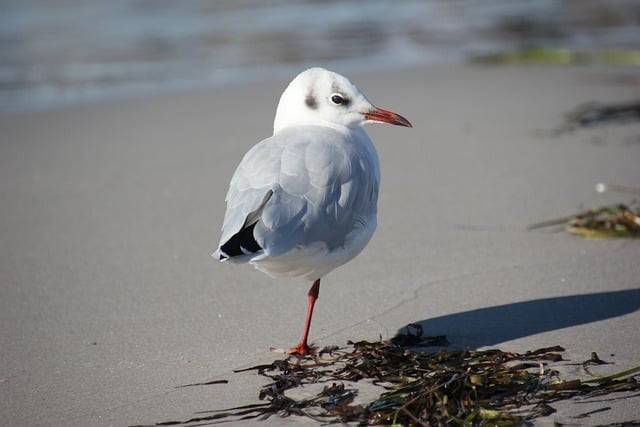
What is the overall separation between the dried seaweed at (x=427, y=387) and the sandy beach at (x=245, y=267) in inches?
3.6

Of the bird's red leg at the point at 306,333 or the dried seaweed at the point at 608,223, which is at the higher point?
the dried seaweed at the point at 608,223

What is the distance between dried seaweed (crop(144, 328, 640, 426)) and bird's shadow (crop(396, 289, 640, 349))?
0.76ft

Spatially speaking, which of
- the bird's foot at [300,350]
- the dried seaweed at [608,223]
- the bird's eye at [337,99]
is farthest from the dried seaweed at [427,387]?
the dried seaweed at [608,223]

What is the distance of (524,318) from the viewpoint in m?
3.91

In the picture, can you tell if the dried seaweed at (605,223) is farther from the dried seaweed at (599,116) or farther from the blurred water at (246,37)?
the blurred water at (246,37)

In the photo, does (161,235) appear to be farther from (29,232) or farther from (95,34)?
(95,34)

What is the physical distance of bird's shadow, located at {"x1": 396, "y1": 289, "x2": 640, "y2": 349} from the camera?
3.76 meters

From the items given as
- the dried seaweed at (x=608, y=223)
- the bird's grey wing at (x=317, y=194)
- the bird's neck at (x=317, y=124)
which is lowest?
the bird's grey wing at (x=317, y=194)

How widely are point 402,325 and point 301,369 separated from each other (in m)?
0.62

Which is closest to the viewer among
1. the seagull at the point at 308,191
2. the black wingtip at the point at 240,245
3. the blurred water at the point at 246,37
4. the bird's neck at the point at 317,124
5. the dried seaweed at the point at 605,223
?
the black wingtip at the point at 240,245

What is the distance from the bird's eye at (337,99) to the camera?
397 centimetres

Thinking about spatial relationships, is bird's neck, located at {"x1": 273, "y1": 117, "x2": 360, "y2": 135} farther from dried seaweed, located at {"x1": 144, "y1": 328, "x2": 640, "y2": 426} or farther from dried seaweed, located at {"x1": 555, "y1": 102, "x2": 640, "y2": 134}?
dried seaweed, located at {"x1": 555, "y1": 102, "x2": 640, "y2": 134}

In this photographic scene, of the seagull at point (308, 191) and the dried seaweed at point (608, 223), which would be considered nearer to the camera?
the seagull at point (308, 191)

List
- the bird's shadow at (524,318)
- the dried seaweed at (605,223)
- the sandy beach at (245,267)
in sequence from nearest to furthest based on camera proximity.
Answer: the sandy beach at (245,267)
the bird's shadow at (524,318)
the dried seaweed at (605,223)
